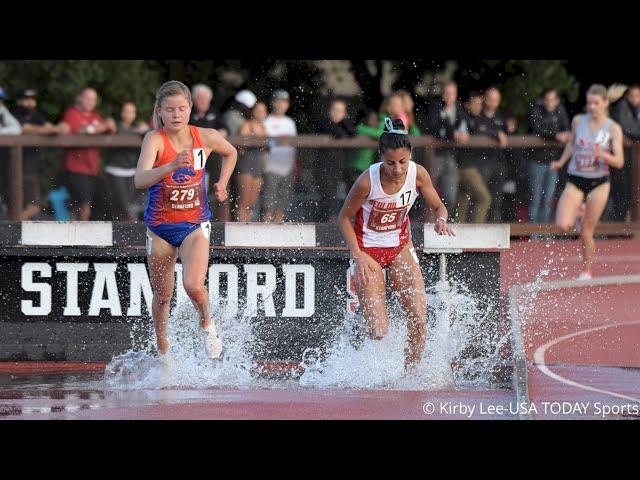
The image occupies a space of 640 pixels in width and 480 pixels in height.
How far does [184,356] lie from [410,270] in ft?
6.13

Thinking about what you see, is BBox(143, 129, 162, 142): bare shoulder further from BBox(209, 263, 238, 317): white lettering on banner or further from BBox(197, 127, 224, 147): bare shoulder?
BBox(209, 263, 238, 317): white lettering on banner

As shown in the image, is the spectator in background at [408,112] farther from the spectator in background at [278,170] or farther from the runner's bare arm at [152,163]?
the runner's bare arm at [152,163]

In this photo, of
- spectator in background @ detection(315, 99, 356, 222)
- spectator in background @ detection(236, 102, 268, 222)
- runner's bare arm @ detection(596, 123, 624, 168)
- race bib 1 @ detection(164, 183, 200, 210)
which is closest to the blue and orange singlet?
race bib 1 @ detection(164, 183, 200, 210)

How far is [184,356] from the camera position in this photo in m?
10.1

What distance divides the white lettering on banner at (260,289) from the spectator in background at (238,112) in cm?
451

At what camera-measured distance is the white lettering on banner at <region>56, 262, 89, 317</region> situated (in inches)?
416

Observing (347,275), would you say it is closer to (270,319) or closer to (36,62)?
(270,319)

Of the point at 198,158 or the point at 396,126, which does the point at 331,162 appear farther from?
the point at 396,126

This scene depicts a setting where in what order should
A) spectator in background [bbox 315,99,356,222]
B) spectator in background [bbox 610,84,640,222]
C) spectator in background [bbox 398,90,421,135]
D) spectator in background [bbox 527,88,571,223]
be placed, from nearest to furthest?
spectator in background [bbox 315,99,356,222], spectator in background [bbox 398,90,421,135], spectator in background [bbox 527,88,571,223], spectator in background [bbox 610,84,640,222]

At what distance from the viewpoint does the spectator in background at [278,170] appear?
14.0 m

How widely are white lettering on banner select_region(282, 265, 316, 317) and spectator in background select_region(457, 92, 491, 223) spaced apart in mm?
4715

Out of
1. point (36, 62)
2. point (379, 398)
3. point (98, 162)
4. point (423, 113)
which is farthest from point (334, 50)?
point (379, 398)

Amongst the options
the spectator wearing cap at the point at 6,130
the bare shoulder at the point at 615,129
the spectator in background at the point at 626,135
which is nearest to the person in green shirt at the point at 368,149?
the bare shoulder at the point at 615,129

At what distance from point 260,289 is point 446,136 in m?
5.21
